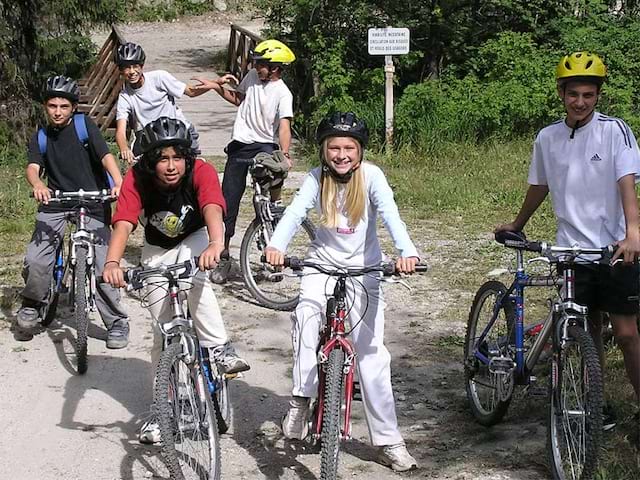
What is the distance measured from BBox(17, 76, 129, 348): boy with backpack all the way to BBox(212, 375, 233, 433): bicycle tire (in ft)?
5.67

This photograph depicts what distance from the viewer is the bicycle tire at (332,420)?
14.8 feet

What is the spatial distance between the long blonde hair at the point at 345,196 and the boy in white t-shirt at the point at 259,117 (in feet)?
10.6

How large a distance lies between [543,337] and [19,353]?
12.4 ft

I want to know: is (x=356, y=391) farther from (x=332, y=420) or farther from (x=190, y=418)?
(x=190, y=418)

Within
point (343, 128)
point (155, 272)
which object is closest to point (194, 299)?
point (155, 272)

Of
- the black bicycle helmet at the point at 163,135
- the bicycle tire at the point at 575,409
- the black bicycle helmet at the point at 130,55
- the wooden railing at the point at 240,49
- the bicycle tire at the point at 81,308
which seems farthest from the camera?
the wooden railing at the point at 240,49

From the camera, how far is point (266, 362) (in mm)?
6770

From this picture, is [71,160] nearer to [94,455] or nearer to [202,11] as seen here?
[94,455]

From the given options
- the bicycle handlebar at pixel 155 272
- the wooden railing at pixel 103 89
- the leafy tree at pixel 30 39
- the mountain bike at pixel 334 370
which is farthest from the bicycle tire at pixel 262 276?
the wooden railing at pixel 103 89

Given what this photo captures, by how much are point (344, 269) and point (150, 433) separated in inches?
59.8

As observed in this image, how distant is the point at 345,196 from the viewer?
192 inches

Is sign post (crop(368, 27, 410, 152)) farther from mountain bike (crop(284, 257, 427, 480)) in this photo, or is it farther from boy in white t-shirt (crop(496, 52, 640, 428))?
mountain bike (crop(284, 257, 427, 480))

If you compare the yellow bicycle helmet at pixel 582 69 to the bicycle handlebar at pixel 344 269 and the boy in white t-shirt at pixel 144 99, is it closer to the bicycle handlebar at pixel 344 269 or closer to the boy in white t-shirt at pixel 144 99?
the bicycle handlebar at pixel 344 269

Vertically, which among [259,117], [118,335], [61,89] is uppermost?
[61,89]
